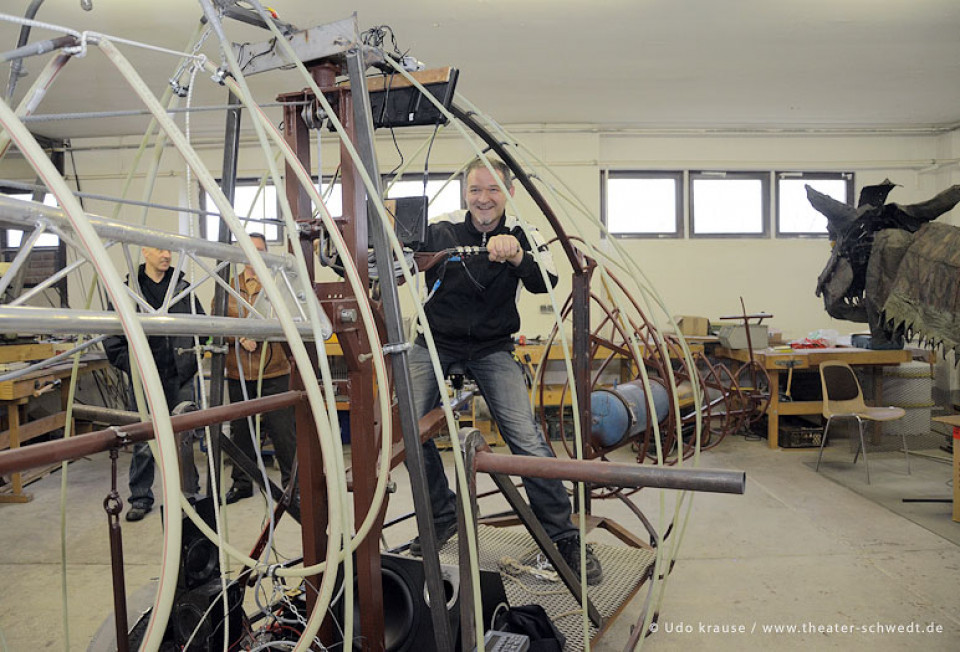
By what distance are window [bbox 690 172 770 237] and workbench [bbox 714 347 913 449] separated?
1681mm

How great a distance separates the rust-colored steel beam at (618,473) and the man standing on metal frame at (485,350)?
1.21 meters

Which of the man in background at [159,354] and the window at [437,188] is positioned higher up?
the window at [437,188]

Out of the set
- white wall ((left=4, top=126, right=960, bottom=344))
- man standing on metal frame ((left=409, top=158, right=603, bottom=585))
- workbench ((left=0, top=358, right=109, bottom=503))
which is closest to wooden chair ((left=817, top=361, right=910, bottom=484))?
white wall ((left=4, top=126, right=960, bottom=344))

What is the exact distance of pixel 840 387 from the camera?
14.7 ft

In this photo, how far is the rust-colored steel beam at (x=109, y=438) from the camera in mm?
1020

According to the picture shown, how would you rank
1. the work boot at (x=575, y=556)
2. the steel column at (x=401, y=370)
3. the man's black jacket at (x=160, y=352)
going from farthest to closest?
the man's black jacket at (x=160, y=352) → the work boot at (x=575, y=556) → the steel column at (x=401, y=370)

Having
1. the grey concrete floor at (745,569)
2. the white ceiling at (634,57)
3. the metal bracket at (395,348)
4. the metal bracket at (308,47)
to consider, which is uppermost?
the white ceiling at (634,57)

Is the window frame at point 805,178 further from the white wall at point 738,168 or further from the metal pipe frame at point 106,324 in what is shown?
the metal pipe frame at point 106,324

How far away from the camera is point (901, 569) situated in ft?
8.81

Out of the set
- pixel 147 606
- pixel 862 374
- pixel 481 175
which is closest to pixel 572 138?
pixel 862 374

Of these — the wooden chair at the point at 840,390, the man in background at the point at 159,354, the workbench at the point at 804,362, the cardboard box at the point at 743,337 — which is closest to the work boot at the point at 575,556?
the man in background at the point at 159,354

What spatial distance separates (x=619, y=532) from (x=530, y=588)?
0.59 metres

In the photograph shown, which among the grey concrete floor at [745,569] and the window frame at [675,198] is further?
the window frame at [675,198]

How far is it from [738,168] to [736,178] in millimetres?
140
